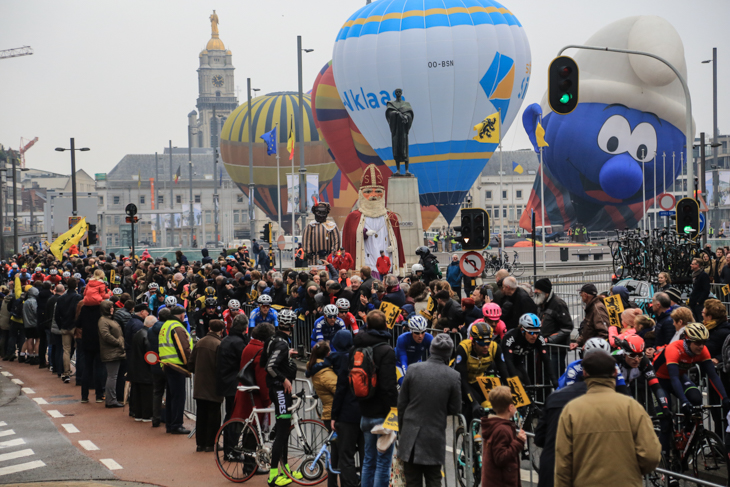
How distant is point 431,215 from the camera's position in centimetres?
4822

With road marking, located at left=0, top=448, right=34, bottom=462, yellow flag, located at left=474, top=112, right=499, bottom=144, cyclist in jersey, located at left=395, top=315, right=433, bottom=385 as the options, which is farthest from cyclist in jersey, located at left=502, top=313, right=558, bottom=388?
yellow flag, located at left=474, top=112, right=499, bottom=144

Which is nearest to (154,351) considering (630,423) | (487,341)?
(487,341)

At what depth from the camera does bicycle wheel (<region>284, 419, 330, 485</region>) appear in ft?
29.8

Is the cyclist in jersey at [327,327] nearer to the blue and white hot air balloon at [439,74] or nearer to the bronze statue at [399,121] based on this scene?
the bronze statue at [399,121]

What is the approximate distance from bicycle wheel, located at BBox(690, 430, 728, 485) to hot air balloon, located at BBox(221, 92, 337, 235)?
59.8 meters

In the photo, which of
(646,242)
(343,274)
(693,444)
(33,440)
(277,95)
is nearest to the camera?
(693,444)

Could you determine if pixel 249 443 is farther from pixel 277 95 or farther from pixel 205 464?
pixel 277 95

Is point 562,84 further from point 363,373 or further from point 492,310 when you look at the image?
point 363,373

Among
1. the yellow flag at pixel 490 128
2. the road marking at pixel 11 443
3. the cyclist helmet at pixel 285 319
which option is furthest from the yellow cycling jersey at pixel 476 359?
the yellow flag at pixel 490 128

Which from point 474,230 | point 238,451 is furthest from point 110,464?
point 474,230

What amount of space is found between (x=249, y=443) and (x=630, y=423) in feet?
17.3

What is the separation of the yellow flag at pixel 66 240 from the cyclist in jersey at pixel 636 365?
2470 centimetres

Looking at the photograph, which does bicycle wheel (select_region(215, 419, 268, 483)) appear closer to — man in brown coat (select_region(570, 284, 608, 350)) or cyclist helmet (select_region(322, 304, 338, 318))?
cyclist helmet (select_region(322, 304, 338, 318))

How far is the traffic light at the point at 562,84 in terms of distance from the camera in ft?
49.3
